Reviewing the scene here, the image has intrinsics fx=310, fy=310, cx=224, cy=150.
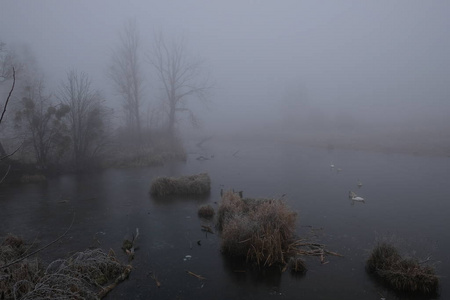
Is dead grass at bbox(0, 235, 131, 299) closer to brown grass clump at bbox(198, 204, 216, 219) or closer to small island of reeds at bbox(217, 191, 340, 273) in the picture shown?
small island of reeds at bbox(217, 191, 340, 273)

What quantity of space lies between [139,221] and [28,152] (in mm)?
13803

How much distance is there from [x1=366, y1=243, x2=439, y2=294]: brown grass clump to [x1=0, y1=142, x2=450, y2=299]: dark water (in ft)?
1.15

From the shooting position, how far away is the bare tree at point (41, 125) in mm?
21266

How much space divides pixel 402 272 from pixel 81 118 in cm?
2321

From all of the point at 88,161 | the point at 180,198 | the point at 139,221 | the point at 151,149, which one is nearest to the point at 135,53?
the point at 151,149

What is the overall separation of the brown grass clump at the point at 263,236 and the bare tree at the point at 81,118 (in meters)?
18.0

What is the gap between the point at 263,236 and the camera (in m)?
9.52

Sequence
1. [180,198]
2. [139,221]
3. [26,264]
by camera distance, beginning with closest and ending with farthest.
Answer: [26,264] < [139,221] < [180,198]

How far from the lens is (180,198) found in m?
16.0

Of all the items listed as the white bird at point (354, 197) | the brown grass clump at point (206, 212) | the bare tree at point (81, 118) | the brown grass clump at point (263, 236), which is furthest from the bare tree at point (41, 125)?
the white bird at point (354, 197)

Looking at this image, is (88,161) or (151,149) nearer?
(88,161)

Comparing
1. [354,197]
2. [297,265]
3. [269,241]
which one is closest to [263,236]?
[269,241]

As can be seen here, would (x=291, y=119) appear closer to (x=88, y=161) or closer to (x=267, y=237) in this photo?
(x=88, y=161)

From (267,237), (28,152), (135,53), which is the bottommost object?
(267,237)
